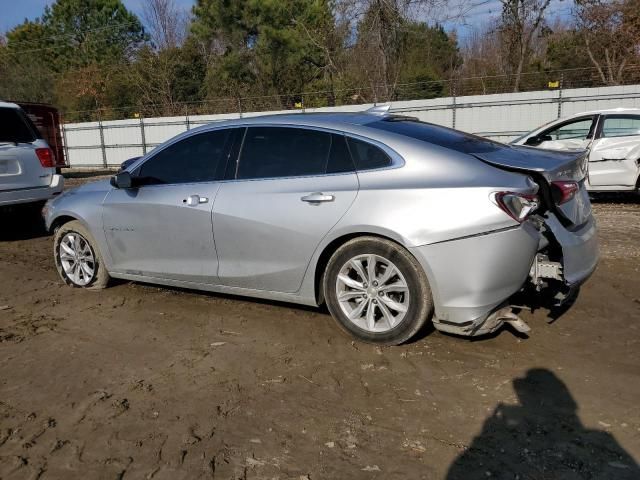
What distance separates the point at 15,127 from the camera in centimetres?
786

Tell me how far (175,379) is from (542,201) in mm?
2614

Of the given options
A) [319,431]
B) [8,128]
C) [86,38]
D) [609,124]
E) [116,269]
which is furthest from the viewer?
[86,38]

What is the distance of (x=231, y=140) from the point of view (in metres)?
4.45

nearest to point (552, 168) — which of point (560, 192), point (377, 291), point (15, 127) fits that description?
point (560, 192)

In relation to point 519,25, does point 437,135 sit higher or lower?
lower

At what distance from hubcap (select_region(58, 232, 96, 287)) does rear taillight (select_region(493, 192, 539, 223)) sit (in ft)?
12.6

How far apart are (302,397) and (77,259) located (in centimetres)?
327

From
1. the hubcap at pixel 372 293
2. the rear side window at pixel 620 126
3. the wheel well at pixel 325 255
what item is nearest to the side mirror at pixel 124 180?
the wheel well at pixel 325 255

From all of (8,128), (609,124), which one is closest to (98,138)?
(8,128)

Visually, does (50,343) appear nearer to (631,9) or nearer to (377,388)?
(377,388)

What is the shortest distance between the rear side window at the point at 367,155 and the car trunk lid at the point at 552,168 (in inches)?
24.3

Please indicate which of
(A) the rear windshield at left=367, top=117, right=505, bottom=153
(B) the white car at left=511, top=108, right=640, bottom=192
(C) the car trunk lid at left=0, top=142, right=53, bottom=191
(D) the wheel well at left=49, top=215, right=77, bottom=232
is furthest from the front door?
(B) the white car at left=511, top=108, right=640, bottom=192

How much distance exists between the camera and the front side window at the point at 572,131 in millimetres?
9125

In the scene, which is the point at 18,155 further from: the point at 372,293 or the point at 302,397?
the point at 302,397
